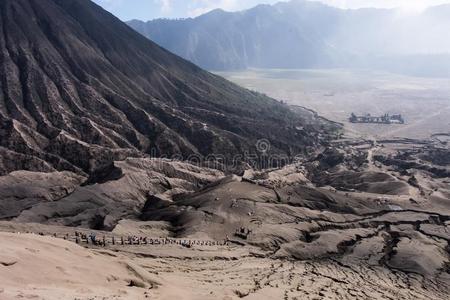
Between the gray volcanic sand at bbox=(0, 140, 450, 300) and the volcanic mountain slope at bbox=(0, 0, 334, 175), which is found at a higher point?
the volcanic mountain slope at bbox=(0, 0, 334, 175)

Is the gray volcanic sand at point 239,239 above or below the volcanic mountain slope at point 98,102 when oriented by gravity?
below

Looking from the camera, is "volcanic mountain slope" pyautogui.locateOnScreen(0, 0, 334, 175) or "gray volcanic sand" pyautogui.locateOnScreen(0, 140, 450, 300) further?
"volcanic mountain slope" pyautogui.locateOnScreen(0, 0, 334, 175)

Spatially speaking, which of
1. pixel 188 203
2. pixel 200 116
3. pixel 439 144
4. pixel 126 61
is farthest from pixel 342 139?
pixel 188 203

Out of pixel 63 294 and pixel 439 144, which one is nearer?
pixel 63 294

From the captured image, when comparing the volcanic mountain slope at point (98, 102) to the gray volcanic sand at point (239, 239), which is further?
the volcanic mountain slope at point (98, 102)

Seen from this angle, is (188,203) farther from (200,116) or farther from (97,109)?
(200,116)

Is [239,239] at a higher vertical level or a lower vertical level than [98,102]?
lower

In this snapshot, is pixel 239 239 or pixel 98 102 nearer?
pixel 239 239

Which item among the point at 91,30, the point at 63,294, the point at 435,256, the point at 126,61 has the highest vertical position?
the point at 91,30
